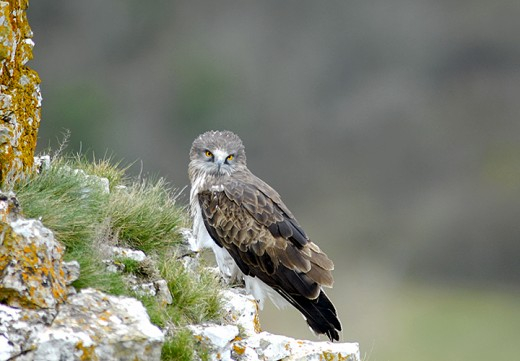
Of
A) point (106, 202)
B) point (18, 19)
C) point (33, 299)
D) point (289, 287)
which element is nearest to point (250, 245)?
point (289, 287)

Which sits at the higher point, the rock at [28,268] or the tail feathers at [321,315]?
the tail feathers at [321,315]

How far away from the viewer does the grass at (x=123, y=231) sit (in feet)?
22.5

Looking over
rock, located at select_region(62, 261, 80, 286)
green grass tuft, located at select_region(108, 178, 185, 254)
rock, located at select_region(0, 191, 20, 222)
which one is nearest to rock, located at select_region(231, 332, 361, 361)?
green grass tuft, located at select_region(108, 178, 185, 254)

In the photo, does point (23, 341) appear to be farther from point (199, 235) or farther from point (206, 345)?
point (199, 235)

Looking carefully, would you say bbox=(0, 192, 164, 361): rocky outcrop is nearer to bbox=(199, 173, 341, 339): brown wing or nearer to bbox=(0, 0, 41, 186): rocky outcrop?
bbox=(0, 0, 41, 186): rocky outcrop

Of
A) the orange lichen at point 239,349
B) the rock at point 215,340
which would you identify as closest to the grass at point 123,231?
the rock at point 215,340

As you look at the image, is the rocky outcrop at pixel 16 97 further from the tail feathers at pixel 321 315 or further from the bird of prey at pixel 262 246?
the tail feathers at pixel 321 315

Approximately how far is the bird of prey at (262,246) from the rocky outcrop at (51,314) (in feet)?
11.9

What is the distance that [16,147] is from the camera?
7.62m

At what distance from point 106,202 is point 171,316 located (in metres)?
1.65

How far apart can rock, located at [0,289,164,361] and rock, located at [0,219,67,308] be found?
95 millimetres

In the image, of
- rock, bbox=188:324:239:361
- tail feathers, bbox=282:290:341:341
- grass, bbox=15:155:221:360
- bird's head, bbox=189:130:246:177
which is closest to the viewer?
grass, bbox=15:155:221:360

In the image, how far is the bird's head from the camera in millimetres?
11047

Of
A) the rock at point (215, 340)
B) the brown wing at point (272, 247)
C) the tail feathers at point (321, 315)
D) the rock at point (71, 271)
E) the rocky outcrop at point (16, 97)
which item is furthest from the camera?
the brown wing at point (272, 247)
